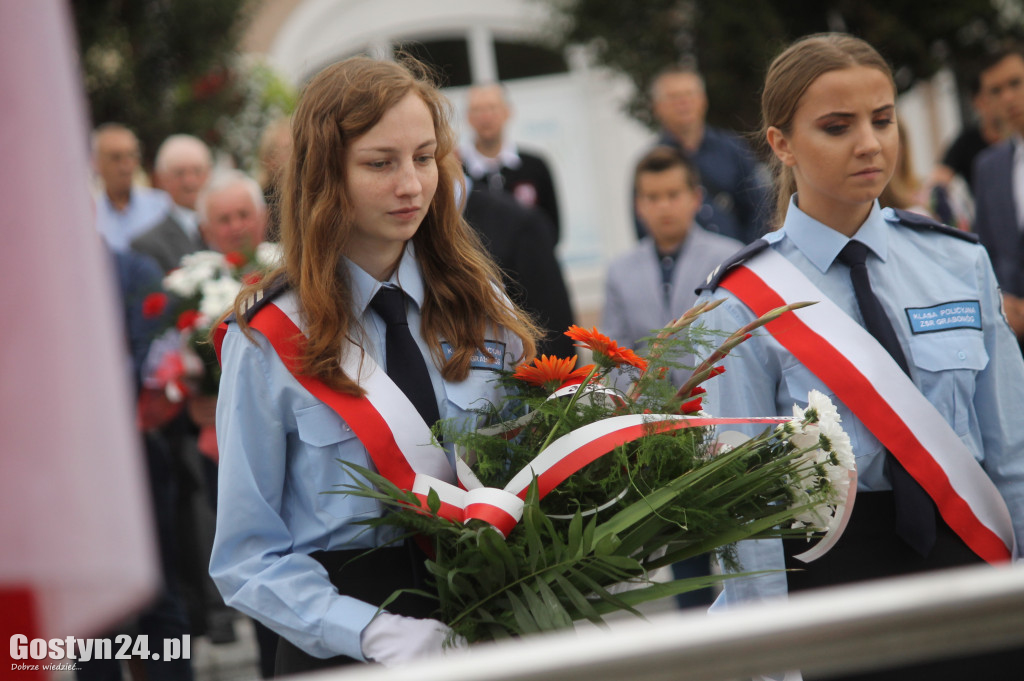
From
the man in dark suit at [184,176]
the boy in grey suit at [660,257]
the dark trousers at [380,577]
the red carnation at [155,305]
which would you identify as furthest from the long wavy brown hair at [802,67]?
the man in dark suit at [184,176]

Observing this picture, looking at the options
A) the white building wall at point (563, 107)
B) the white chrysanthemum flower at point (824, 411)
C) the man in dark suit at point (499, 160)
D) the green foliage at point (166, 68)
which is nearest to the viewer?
the white chrysanthemum flower at point (824, 411)

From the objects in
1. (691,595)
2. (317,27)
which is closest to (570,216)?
(317,27)

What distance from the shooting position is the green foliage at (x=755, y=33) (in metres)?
7.97

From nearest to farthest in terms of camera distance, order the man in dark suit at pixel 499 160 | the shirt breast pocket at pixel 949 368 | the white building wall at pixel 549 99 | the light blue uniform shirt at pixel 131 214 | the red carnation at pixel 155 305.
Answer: the shirt breast pocket at pixel 949 368 < the red carnation at pixel 155 305 < the man in dark suit at pixel 499 160 < the light blue uniform shirt at pixel 131 214 < the white building wall at pixel 549 99

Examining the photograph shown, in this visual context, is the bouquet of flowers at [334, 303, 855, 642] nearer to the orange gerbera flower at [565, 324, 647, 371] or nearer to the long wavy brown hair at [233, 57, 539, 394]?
the orange gerbera flower at [565, 324, 647, 371]

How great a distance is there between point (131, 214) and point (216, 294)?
7.80 feet

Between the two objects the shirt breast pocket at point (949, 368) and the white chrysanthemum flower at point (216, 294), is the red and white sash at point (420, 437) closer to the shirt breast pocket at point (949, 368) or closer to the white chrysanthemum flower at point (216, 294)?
the shirt breast pocket at point (949, 368)

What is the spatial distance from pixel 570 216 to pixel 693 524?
Result: 1116 centimetres

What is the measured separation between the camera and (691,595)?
15.0ft

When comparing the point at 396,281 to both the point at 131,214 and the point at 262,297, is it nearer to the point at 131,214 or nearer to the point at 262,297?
the point at 262,297

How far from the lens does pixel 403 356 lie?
2164mm

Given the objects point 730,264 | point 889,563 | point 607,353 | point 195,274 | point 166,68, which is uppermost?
point 166,68

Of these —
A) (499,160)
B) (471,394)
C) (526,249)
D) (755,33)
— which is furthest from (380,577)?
(755,33)

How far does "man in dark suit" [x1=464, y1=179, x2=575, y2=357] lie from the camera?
4.39 m
